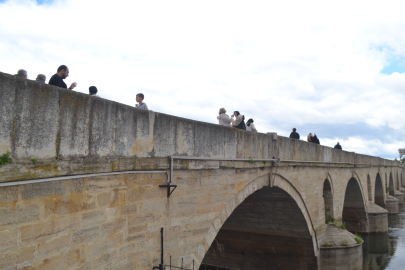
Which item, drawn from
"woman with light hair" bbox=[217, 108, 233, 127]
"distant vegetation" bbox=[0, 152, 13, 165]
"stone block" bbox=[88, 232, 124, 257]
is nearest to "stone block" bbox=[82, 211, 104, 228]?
"stone block" bbox=[88, 232, 124, 257]

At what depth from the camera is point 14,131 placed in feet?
10.1

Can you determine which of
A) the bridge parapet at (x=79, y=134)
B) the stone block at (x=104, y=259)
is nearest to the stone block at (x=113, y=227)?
the stone block at (x=104, y=259)

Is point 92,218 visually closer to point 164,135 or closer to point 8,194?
point 8,194

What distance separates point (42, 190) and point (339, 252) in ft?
38.1

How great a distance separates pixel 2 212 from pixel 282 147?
7.49m

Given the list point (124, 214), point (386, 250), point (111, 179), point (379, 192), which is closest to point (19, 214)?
point (111, 179)

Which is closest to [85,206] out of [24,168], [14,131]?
[24,168]

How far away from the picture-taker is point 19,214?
308cm

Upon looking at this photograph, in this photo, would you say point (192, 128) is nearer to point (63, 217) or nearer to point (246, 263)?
point (63, 217)

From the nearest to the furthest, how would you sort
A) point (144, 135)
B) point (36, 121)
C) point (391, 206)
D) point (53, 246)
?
1. point (36, 121)
2. point (53, 246)
3. point (144, 135)
4. point (391, 206)

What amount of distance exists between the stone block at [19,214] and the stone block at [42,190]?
9 centimetres

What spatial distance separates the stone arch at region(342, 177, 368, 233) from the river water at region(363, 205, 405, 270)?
834 millimetres

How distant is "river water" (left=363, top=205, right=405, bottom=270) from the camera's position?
51.5 ft

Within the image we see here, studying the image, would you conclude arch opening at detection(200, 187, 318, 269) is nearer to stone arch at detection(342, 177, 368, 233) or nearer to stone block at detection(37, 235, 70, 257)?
stone block at detection(37, 235, 70, 257)
